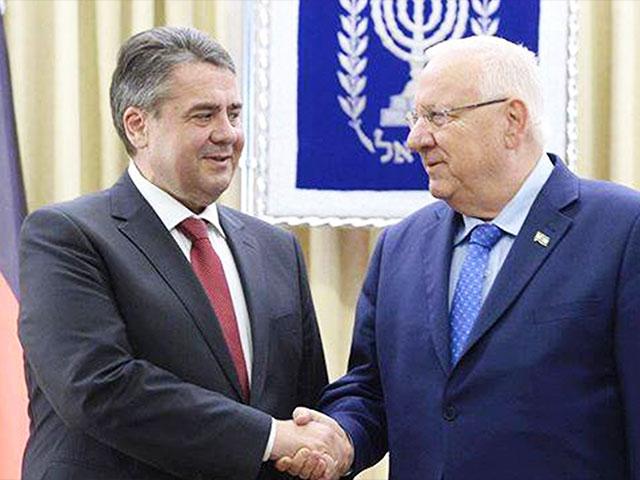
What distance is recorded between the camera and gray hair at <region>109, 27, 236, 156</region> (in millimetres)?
2666

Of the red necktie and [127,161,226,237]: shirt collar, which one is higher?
[127,161,226,237]: shirt collar

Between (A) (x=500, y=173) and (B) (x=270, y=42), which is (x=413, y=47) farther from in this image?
(A) (x=500, y=173)

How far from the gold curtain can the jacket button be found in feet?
4.93

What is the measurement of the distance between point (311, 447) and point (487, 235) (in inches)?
23.1

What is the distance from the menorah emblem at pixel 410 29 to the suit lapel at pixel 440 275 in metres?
1.11

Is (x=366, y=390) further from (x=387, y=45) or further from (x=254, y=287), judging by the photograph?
(x=387, y=45)

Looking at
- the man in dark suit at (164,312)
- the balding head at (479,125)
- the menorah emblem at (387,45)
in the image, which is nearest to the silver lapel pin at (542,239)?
the balding head at (479,125)

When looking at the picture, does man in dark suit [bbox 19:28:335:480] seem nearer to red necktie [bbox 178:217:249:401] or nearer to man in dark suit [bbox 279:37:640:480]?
red necktie [bbox 178:217:249:401]

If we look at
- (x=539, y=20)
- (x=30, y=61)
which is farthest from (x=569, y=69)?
(x=30, y=61)

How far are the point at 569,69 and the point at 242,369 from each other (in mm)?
1680

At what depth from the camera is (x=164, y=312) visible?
8.34ft

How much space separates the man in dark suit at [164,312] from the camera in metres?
2.46

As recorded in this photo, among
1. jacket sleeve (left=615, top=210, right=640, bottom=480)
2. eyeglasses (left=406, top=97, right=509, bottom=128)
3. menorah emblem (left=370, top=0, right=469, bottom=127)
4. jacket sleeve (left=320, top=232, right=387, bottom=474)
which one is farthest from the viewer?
menorah emblem (left=370, top=0, right=469, bottom=127)

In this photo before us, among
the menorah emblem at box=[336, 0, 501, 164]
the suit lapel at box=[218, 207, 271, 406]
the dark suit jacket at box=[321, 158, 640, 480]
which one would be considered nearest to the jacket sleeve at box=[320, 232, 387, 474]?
the dark suit jacket at box=[321, 158, 640, 480]
